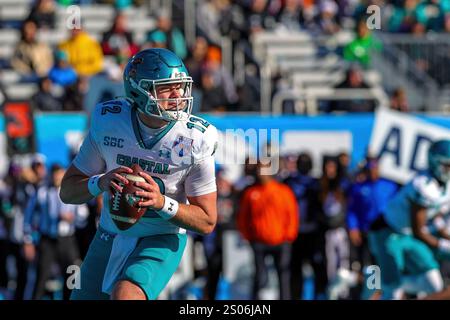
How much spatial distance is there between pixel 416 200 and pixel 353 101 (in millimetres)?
4712

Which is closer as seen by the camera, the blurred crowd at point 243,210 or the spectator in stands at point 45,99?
the blurred crowd at point 243,210

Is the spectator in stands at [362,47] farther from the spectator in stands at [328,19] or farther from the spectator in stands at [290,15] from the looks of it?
the spectator in stands at [290,15]

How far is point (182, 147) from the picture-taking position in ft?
21.4

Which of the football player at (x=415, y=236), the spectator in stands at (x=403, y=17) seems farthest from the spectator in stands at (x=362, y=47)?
the football player at (x=415, y=236)

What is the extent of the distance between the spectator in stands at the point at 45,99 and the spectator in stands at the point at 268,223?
2.91m

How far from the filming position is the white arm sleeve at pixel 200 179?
653 cm

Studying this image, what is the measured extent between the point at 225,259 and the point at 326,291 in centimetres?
119

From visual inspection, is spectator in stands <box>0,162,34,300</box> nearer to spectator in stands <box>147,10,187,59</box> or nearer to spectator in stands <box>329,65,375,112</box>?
spectator in stands <box>147,10,187,59</box>

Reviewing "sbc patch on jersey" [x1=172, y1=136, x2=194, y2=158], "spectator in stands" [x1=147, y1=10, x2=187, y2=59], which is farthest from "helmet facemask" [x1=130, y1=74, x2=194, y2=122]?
"spectator in stands" [x1=147, y1=10, x2=187, y2=59]

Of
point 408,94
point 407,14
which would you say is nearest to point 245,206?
point 408,94

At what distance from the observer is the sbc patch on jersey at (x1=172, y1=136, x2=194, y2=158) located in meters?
6.51

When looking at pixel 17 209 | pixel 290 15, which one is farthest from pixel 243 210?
pixel 290 15

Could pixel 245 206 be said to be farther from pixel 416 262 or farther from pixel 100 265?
→ pixel 100 265

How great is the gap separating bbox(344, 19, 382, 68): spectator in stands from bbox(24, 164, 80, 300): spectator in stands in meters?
4.82
